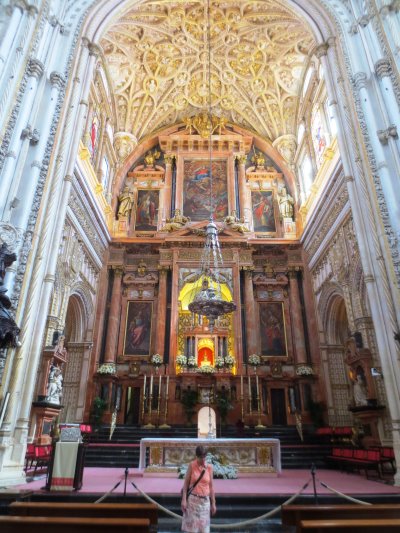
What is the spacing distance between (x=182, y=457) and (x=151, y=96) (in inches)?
690

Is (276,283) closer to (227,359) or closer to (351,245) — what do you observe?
(227,359)

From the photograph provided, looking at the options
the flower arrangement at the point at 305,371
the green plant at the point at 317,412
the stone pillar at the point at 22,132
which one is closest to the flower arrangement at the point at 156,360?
the flower arrangement at the point at 305,371

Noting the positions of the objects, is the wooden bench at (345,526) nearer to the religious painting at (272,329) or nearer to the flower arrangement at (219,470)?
the flower arrangement at (219,470)

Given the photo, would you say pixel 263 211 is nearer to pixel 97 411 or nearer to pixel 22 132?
pixel 97 411

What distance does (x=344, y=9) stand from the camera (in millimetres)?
12523

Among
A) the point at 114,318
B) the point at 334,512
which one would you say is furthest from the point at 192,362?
the point at 334,512

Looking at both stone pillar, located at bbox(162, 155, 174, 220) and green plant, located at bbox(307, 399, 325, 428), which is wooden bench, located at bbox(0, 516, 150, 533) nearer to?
green plant, located at bbox(307, 399, 325, 428)

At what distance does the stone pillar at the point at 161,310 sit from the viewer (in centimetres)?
1675

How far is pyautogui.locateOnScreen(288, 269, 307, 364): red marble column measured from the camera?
16516 millimetres

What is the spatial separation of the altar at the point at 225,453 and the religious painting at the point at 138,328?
777 centimetres

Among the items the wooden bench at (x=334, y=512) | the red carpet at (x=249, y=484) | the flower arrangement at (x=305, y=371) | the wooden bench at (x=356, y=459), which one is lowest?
the red carpet at (x=249, y=484)

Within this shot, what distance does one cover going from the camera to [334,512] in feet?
13.1

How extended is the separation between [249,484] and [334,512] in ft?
14.1

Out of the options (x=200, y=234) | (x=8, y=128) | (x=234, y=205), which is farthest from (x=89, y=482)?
(x=234, y=205)
